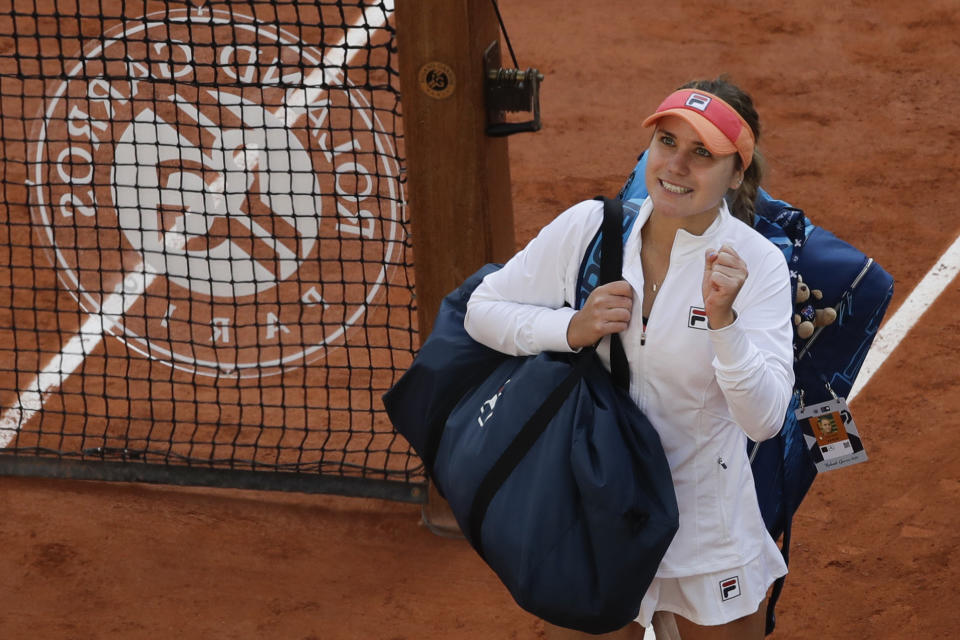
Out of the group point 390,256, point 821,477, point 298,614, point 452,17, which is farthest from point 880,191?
point 298,614

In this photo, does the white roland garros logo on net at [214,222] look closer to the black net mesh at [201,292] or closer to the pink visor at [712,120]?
the black net mesh at [201,292]

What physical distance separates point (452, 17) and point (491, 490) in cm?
174

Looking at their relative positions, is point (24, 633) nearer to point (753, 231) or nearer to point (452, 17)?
point (452, 17)

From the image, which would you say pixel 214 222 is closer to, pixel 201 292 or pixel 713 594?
pixel 201 292

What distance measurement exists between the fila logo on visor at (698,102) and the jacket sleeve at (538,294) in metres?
0.33

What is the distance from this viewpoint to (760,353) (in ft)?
8.29

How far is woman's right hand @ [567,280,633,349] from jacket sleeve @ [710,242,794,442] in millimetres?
233

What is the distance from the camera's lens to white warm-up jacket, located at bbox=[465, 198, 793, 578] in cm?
259

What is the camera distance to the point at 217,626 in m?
4.46

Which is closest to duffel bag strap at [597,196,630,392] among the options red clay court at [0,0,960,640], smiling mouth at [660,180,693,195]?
smiling mouth at [660,180,693,195]

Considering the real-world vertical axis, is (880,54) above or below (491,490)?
above

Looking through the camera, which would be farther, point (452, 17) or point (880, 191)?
point (880, 191)

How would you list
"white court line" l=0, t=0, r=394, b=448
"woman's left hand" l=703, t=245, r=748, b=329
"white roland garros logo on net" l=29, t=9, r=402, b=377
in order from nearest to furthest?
"woman's left hand" l=703, t=245, r=748, b=329 < "white court line" l=0, t=0, r=394, b=448 < "white roland garros logo on net" l=29, t=9, r=402, b=377

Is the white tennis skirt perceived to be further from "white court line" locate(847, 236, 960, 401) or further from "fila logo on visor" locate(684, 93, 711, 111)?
"white court line" locate(847, 236, 960, 401)
